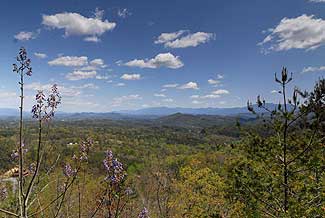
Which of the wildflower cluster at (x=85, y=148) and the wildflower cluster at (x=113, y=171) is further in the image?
the wildflower cluster at (x=113, y=171)

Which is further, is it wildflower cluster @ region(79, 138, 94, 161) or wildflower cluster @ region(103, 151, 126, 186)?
wildflower cluster @ region(103, 151, 126, 186)

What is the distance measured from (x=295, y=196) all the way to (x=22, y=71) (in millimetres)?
6411

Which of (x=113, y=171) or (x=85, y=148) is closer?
(x=85, y=148)

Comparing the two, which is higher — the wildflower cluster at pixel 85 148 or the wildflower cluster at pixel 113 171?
the wildflower cluster at pixel 85 148

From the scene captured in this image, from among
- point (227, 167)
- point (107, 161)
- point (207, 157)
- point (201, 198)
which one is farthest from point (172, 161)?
point (107, 161)

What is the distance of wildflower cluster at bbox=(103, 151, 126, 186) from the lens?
9.12 ft

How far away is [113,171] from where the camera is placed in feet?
9.41

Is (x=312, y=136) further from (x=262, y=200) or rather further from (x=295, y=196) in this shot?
(x=262, y=200)

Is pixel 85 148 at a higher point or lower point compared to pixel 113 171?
higher

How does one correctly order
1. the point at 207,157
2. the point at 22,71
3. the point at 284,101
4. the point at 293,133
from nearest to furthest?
1. the point at 22,71
2. the point at 284,101
3. the point at 293,133
4. the point at 207,157

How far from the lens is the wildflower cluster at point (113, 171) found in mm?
2779

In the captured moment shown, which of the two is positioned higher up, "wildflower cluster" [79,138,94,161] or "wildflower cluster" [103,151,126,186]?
"wildflower cluster" [79,138,94,161]

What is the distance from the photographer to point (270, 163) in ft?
23.6

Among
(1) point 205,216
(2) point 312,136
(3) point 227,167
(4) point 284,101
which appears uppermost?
(4) point 284,101
